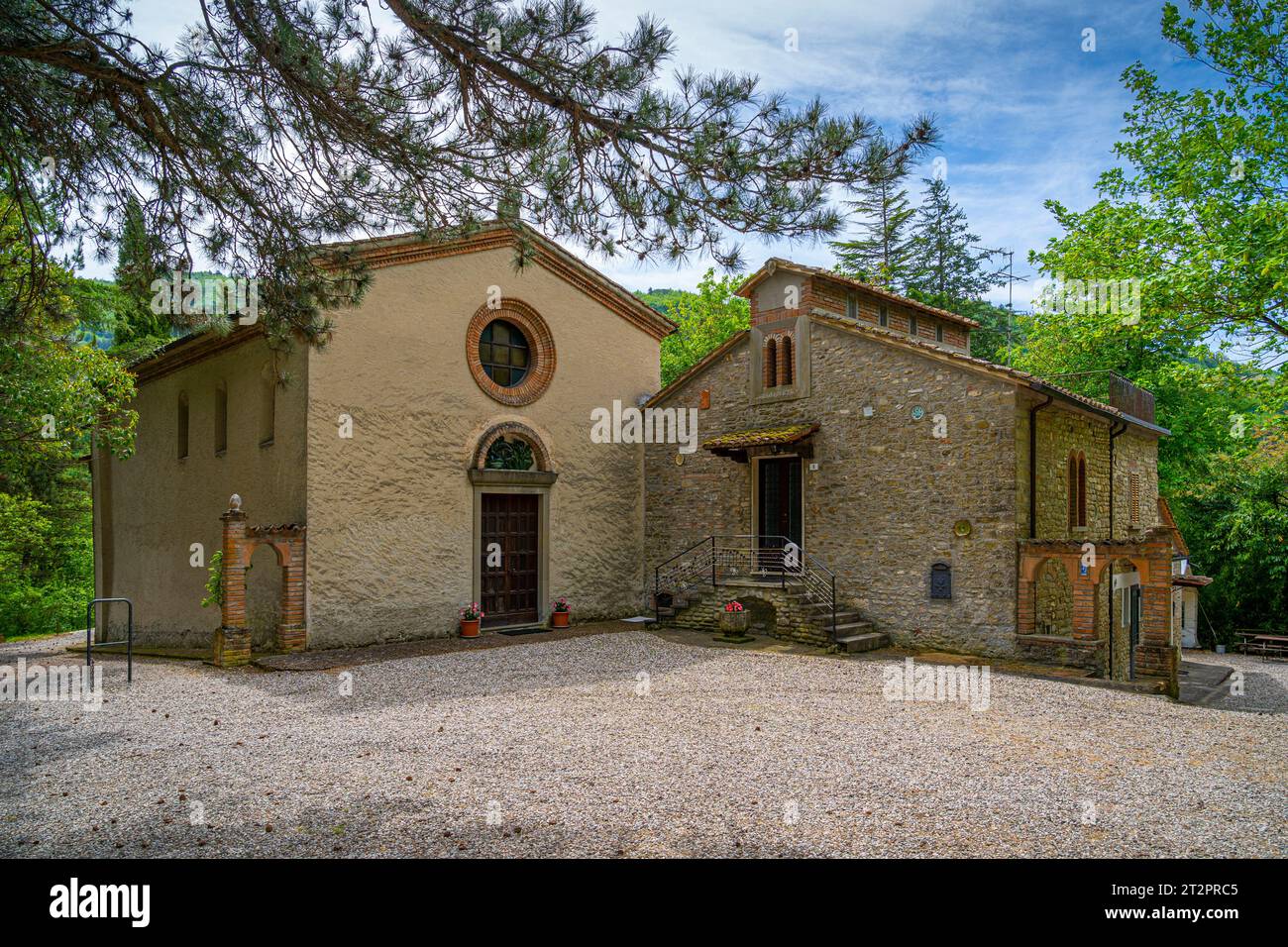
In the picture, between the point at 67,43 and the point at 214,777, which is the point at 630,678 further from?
the point at 67,43

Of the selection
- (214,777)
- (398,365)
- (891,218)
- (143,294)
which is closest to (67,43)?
(143,294)

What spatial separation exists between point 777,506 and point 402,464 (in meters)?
7.57

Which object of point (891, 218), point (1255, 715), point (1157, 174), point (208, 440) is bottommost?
point (1255, 715)

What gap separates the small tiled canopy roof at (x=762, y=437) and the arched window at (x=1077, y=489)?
4.92m

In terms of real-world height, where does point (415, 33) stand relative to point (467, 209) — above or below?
above

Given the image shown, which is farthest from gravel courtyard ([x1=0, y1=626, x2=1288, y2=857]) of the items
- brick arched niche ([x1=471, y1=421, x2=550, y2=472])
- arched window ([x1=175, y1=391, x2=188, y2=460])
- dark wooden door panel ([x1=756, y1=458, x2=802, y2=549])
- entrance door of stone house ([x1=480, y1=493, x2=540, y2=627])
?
arched window ([x1=175, y1=391, x2=188, y2=460])

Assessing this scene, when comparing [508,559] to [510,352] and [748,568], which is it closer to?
[510,352]

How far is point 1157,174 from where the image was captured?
16.4m

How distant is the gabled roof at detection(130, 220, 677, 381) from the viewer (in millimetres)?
14172

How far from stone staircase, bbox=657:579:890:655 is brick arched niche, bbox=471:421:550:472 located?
14.2ft

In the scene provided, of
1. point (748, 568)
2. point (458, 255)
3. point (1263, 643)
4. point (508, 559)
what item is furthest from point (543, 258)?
point (1263, 643)

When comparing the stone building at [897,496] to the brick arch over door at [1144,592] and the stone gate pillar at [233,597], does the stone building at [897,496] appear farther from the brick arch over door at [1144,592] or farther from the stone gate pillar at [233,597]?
the stone gate pillar at [233,597]

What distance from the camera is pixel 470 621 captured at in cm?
1493

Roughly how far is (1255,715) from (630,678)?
795 cm
